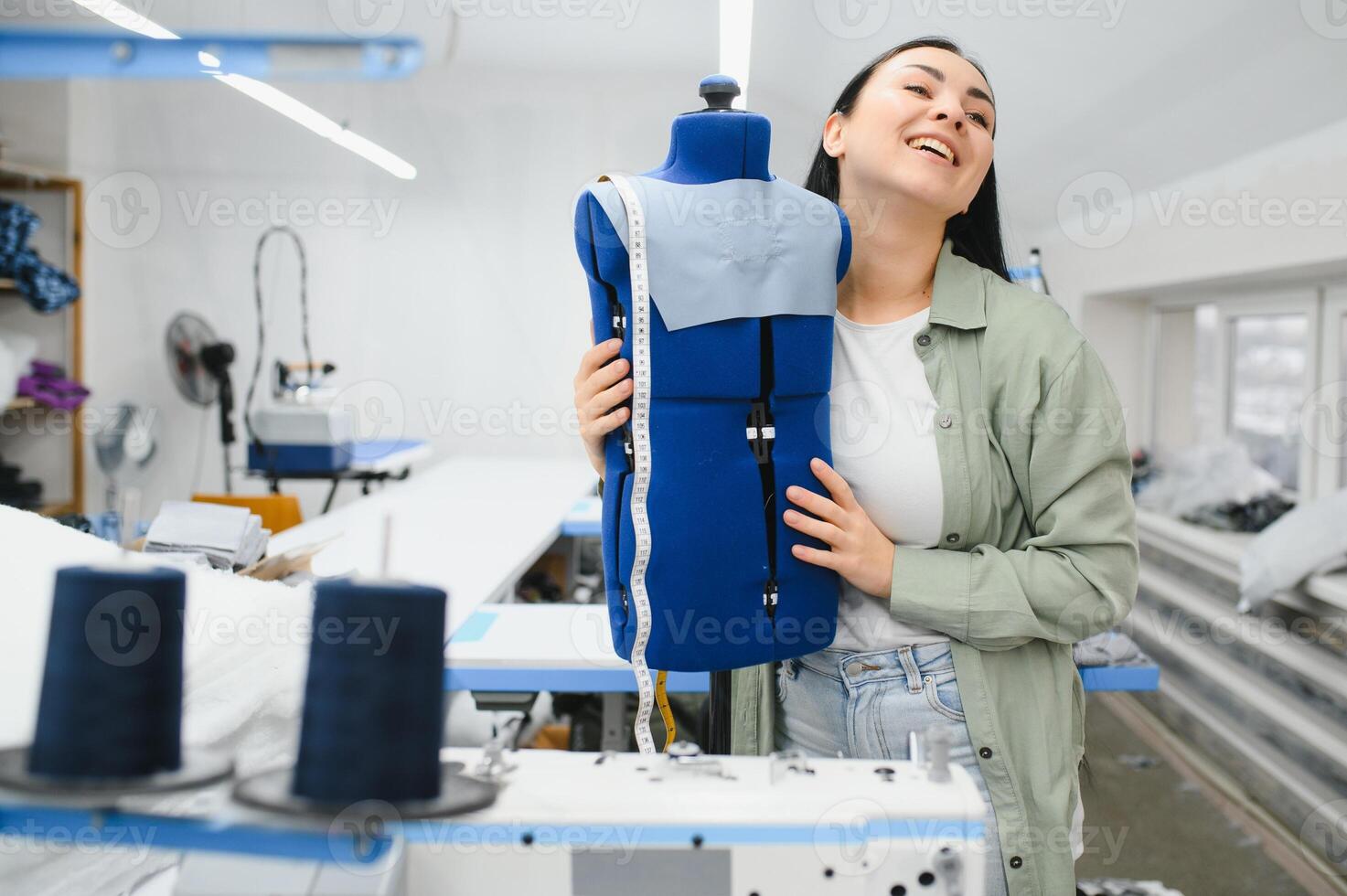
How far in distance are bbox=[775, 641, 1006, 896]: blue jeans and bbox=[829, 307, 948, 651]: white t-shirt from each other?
0.07ft

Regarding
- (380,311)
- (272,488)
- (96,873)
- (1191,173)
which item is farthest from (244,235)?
(96,873)

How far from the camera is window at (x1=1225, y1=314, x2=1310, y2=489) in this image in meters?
3.71

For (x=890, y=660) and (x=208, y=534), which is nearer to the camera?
(x=890, y=660)

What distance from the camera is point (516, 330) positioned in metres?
6.11

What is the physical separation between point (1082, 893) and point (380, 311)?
5.01 m

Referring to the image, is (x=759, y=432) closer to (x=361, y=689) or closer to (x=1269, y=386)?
(x=361, y=689)

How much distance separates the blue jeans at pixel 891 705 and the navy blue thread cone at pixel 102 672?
0.74 meters

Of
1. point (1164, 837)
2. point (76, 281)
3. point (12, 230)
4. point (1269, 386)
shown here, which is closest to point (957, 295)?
point (1164, 837)

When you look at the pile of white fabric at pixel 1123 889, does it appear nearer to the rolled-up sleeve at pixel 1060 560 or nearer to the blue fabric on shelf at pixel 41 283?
the rolled-up sleeve at pixel 1060 560

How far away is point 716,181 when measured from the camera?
115 centimetres

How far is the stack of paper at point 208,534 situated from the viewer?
1806 millimetres

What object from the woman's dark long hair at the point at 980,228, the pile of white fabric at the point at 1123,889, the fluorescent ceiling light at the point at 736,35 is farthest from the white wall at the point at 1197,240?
the woman's dark long hair at the point at 980,228

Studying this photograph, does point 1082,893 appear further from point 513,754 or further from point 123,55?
point 123,55

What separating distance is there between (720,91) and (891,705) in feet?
2.48
